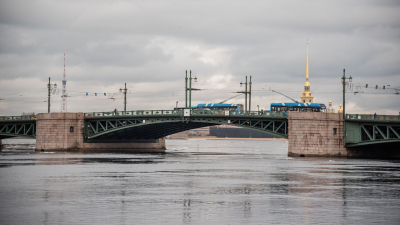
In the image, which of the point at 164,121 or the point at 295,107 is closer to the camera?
the point at 164,121

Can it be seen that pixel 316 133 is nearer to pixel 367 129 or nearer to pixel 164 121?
pixel 367 129

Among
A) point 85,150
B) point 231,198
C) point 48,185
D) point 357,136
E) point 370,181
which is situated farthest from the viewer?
point 85,150

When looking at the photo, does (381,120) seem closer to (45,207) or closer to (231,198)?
(231,198)

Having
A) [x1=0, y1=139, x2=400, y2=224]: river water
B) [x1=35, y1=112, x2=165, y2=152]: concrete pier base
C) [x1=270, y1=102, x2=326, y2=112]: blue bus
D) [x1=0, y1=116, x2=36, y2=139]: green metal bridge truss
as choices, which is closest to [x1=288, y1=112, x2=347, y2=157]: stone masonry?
[x1=0, y1=139, x2=400, y2=224]: river water

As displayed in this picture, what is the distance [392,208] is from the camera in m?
25.6

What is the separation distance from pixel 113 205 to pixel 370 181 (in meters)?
22.8

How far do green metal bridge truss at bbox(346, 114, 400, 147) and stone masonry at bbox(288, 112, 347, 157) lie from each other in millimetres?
1351

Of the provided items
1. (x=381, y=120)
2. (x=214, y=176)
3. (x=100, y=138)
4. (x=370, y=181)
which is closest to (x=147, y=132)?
(x=100, y=138)

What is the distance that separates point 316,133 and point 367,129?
7.06 m

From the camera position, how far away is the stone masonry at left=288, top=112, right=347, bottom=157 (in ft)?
233

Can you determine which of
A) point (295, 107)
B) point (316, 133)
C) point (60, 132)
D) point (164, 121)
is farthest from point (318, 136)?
point (60, 132)

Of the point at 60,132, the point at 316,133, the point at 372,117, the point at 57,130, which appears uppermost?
the point at 372,117

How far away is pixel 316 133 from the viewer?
71625mm

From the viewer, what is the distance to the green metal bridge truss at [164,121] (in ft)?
256
